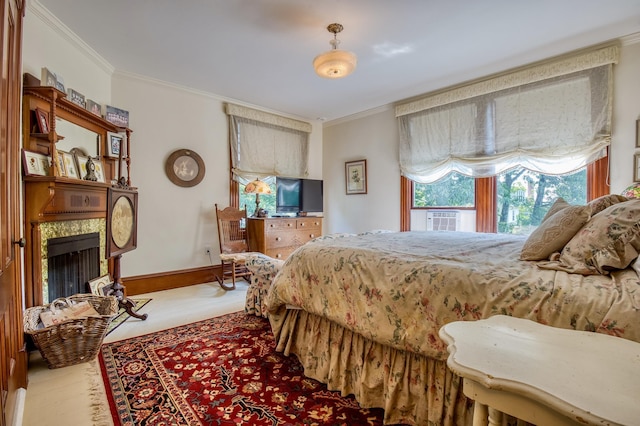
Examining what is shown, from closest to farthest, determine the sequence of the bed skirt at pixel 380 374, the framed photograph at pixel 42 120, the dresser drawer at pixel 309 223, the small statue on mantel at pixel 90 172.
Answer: the bed skirt at pixel 380 374, the framed photograph at pixel 42 120, the small statue on mantel at pixel 90 172, the dresser drawer at pixel 309 223

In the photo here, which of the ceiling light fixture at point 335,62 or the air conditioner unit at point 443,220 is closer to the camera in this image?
the ceiling light fixture at point 335,62

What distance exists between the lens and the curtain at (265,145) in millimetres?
4453

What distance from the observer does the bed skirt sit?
1.31 metres

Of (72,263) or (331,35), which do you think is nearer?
(72,263)

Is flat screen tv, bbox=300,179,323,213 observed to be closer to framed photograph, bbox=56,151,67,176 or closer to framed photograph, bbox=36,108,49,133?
framed photograph, bbox=56,151,67,176

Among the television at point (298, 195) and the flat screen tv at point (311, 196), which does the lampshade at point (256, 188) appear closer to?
the television at point (298, 195)

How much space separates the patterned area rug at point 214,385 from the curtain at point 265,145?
2.70 meters

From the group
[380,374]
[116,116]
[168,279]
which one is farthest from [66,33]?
[380,374]

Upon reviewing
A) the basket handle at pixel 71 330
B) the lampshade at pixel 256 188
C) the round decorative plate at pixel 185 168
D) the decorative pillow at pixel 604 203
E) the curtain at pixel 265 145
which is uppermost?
the curtain at pixel 265 145

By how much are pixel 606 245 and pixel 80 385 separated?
9.08ft

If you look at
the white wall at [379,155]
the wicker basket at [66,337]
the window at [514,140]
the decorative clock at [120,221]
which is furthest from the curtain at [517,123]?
the wicker basket at [66,337]

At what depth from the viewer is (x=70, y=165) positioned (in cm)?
245

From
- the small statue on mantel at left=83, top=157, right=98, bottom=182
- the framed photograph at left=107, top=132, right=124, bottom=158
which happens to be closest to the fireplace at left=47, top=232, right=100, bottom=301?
the small statue on mantel at left=83, top=157, right=98, bottom=182

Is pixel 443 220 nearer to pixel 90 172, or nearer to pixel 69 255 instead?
pixel 90 172
